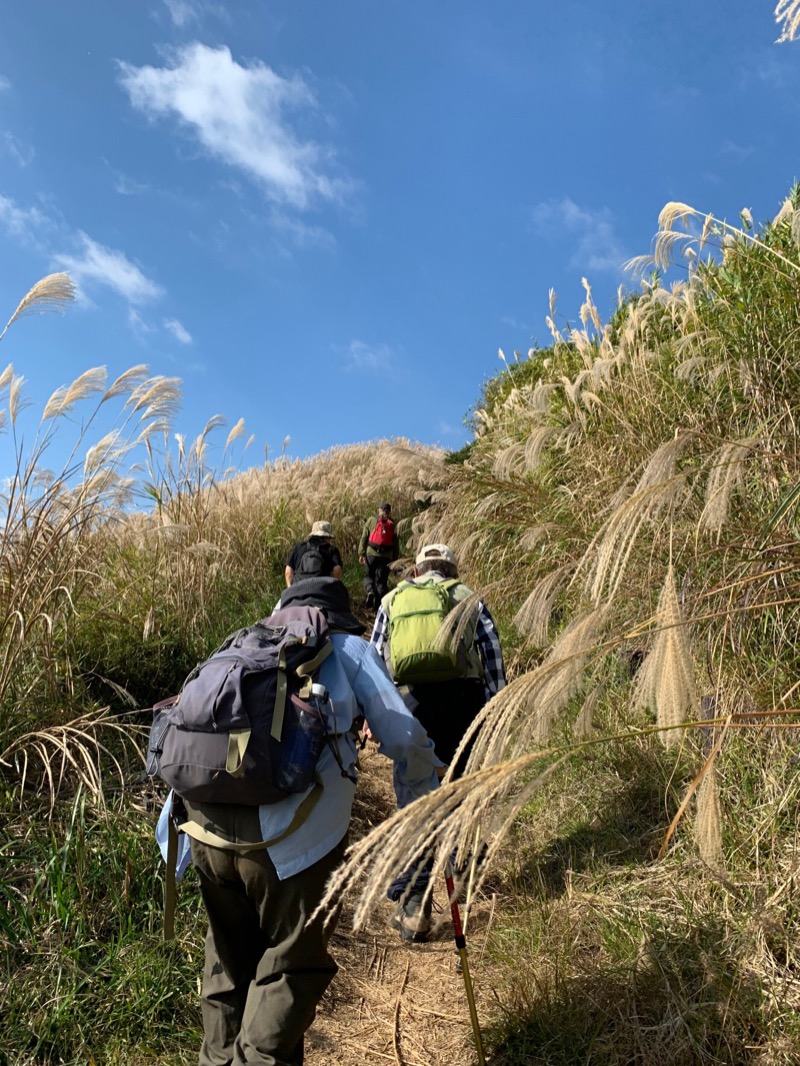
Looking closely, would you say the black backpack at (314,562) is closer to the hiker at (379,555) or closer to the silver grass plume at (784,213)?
the hiker at (379,555)

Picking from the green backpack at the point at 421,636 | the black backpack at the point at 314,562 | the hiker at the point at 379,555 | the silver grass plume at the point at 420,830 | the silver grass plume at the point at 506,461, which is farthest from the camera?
the hiker at the point at 379,555

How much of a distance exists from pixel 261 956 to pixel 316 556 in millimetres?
5508

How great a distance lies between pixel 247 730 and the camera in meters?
2.33

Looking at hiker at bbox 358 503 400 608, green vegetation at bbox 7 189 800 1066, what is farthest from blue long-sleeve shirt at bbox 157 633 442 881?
hiker at bbox 358 503 400 608

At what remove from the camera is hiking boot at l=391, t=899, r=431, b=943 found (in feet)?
12.5

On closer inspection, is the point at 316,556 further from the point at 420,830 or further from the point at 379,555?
the point at 420,830

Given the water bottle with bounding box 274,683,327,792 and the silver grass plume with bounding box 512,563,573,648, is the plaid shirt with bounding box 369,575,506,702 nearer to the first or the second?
the silver grass plume with bounding box 512,563,573,648

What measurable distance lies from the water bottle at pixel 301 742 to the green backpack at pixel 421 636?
1376mm

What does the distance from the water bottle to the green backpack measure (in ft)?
4.52

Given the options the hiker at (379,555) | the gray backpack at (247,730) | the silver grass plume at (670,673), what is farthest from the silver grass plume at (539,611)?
the hiker at (379,555)

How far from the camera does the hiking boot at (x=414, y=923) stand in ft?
12.5

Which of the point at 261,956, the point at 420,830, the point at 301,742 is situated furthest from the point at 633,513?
the point at 261,956

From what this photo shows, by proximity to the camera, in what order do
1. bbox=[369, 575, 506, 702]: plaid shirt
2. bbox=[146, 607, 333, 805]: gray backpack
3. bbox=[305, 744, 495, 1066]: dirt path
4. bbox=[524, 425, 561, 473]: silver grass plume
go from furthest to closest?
1. bbox=[524, 425, 561, 473]: silver grass plume
2. bbox=[369, 575, 506, 702]: plaid shirt
3. bbox=[305, 744, 495, 1066]: dirt path
4. bbox=[146, 607, 333, 805]: gray backpack

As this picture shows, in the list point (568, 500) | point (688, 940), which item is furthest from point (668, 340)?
point (688, 940)
